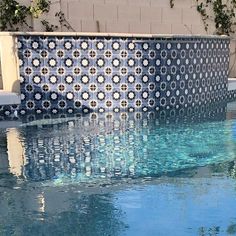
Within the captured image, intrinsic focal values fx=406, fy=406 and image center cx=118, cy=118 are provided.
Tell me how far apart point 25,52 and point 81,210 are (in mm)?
3788

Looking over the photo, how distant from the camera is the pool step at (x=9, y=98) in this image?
5.98 metres

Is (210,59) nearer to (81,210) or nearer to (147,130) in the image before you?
(147,130)

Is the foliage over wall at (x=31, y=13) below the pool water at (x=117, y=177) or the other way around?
the other way around

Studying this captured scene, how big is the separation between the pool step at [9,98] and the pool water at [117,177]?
424 millimetres

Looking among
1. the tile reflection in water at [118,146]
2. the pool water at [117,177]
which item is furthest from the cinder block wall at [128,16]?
the pool water at [117,177]

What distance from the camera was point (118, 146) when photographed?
454 cm

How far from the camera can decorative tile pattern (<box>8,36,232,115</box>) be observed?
617 cm

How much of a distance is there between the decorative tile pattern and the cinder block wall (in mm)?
1695

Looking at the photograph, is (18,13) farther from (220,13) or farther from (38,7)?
(220,13)

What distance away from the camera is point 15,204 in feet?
9.71

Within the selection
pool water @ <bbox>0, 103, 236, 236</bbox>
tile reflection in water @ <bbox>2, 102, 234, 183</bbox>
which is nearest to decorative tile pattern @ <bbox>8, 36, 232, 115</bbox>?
tile reflection in water @ <bbox>2, 102, 234, 183</bbox>

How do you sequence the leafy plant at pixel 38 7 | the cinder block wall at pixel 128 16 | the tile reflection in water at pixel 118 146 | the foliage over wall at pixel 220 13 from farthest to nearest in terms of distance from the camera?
the foliage over wall at pixel 220 13
the cinder block wall at pixel 128 16
the leafy plant at pixel 38 7
the tile reflection in water at pixel 118 146

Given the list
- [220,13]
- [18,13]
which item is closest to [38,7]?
[18,13]

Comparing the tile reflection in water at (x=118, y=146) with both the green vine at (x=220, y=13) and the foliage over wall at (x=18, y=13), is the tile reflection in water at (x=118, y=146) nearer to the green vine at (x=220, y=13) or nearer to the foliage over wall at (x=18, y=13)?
the foliage over wall at (x=18, y=13)
